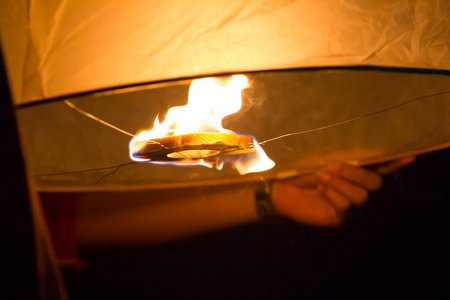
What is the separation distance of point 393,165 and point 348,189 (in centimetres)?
21

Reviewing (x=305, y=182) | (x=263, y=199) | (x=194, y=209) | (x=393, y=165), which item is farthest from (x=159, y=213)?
(x=393, y=165)

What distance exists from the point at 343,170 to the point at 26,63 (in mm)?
814

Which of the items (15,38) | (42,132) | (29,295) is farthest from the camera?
(42,132)

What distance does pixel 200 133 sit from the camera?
24.8 inches

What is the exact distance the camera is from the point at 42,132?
3.72 ft

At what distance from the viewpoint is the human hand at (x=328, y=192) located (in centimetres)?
97

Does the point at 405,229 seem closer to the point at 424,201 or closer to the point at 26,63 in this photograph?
the point at 424,201

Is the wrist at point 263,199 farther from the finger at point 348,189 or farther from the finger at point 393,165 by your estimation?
the finger at point 393,165

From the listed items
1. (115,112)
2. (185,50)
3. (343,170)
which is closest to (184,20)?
(185,50)

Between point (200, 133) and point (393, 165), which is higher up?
point (200, 133)

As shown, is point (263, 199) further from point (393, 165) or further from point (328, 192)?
point (393, 165)

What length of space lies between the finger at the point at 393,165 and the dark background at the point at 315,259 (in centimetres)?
11

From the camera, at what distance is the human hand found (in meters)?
0.97

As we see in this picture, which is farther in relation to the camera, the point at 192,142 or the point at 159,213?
the point at 159,213
